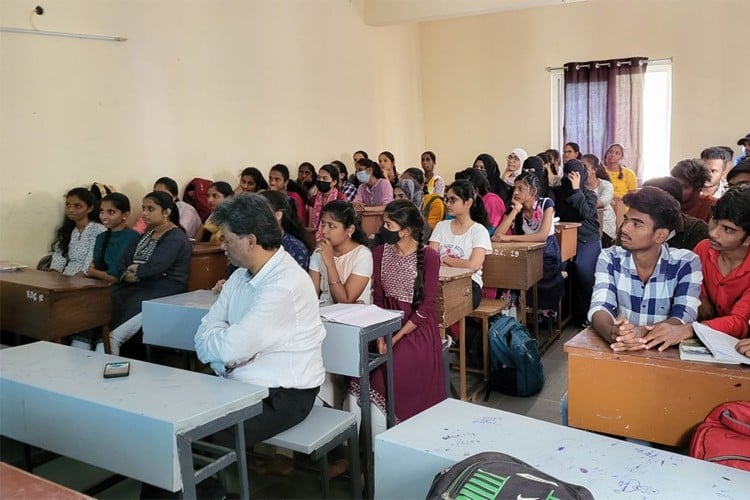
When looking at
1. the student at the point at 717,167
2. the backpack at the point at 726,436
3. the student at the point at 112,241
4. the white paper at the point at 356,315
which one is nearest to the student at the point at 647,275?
the backpack at the point at 726,436

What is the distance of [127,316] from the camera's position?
3566 mm

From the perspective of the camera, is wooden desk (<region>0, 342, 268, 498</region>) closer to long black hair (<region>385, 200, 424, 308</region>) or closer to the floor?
the floor

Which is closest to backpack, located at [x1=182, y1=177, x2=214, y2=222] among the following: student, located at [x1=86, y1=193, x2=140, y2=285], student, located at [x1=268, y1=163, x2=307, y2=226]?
student, located at [x1=268, y1=163, x2=307, y2=226]

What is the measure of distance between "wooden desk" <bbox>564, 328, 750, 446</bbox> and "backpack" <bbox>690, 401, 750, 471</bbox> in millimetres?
62

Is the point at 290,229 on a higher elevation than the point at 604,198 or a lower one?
higher

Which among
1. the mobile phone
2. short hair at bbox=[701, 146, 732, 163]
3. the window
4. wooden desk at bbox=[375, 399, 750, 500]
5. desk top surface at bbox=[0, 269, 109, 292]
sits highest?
the window

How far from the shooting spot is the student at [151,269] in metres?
3.53

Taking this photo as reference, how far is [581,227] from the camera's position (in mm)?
4805

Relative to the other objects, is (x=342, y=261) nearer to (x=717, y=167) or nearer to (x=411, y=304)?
(x=411, y=304)

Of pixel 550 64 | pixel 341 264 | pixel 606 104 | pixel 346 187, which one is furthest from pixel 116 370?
pixel 550 64

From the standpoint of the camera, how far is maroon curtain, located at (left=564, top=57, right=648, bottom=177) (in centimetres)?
748

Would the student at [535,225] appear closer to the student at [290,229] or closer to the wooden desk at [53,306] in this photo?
the student at [290,229]

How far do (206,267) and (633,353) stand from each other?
3.10 meters

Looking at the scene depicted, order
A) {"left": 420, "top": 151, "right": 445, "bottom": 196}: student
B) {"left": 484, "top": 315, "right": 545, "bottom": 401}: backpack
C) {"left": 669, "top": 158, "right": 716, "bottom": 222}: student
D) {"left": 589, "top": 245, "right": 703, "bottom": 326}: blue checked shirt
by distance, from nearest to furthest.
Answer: {"left": 589, "top": 245, "right": 703, "bottom": 326}: blue checked shirt → {"left": 669, "top": 158, "right": 716, "bottom": 222}: student → {"left": 484, "top": 315, "right": 545, "bottom": 401}: backpack → {"left": 420, "top": 151, "right": 445, "bottom": 196}: student
